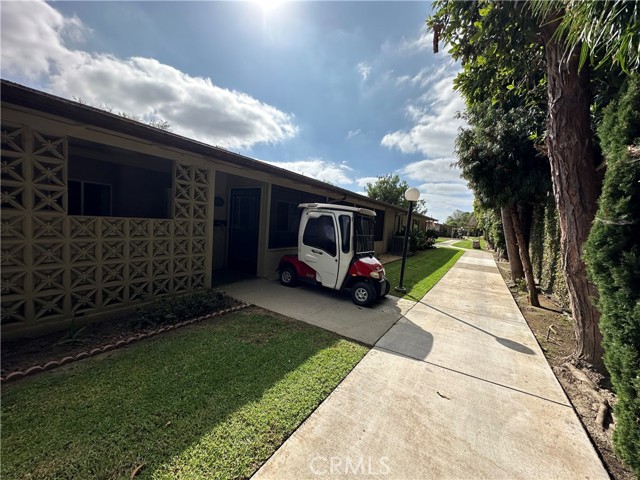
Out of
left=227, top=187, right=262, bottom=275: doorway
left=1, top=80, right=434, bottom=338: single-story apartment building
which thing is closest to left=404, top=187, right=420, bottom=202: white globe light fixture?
left=1, top=80, right=434, bottom=338: single-story apartment building

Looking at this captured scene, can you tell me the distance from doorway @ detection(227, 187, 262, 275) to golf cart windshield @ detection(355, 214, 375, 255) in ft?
11.3

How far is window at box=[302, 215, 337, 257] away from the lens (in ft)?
19.4

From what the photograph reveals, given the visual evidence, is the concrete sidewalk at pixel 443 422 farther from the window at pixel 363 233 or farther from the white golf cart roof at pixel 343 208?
the white golf cart roof at pixel 343 208

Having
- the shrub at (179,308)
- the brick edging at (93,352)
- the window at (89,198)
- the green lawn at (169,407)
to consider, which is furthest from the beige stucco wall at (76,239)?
the window at (89,198)

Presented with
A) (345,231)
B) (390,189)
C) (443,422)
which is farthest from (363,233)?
(390,189)

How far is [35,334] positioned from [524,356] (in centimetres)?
742

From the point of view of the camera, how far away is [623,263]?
2.11m

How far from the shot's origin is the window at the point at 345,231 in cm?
573

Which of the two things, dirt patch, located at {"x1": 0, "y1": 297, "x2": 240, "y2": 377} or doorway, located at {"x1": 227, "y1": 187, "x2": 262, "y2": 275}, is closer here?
dirt patch, located at {"x1": 0, "y1": 297, "x2": 240, "y2": 377}

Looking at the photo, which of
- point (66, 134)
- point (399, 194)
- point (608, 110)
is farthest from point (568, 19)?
point (399, 194)

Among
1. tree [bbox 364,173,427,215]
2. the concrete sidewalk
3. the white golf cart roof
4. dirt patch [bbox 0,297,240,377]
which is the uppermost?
tree [bbox 364,173,427,215]

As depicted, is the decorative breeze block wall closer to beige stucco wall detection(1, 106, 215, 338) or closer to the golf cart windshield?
beige stucco wall detection(1, 106, 215, 338)

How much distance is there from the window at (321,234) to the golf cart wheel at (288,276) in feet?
3.23

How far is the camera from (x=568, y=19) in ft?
7.63
